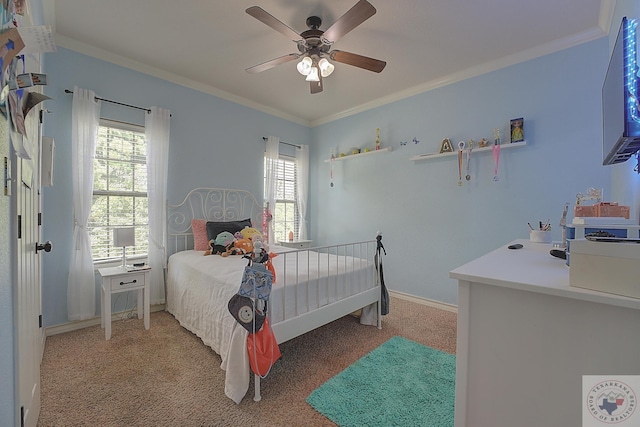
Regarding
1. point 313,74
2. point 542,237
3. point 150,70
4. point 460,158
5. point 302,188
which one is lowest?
point 542,237

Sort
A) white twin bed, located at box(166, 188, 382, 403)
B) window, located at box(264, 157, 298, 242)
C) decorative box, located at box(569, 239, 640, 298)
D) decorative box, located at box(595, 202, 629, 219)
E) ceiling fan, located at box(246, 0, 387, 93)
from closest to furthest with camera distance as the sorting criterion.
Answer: decorative box, located at box(569, 239, 640, 298)
decorative box, located at box(595, 202, 629, 219)
white twin bed, located at box(166, 188, 382, 403)
ceiling fan, located at box(246, 0, 387, 93)
window, located at box(264, 157, 298, 242)

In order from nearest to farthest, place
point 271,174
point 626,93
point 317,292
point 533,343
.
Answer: point 533,343, point 626,93, point 317,292, point 271,174

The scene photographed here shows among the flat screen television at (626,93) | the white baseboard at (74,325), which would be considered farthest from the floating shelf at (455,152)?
the white baseboard at (74,325)

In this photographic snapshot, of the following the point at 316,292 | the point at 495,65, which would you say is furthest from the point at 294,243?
the point at 495,65

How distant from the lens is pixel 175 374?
192 cm

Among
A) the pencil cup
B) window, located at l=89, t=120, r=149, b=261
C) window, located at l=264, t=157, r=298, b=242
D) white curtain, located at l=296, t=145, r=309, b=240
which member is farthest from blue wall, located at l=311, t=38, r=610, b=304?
window, located at l=89, t=120, r=149, b=261

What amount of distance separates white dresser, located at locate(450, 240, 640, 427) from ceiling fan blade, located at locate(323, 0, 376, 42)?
161 centimetres

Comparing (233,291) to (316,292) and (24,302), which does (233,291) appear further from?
(24,302)

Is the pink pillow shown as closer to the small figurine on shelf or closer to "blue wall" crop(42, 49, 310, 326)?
"blue wall" crop(42, 49, 310, 326)

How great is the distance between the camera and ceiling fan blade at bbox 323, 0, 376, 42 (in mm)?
1616

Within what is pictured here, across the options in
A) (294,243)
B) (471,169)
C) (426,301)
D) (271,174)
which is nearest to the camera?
(471,169)

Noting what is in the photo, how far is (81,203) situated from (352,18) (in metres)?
2.87

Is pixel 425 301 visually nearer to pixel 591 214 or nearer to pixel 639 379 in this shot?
pixel 591 214

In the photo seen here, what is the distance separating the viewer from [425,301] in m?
3.34
